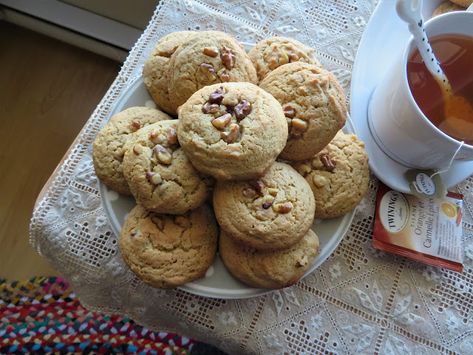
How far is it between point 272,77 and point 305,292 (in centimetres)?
44

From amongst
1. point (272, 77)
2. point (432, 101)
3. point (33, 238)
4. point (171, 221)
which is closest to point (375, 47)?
point (432, 101)

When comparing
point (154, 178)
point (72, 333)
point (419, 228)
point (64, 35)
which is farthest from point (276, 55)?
point (64, 35)

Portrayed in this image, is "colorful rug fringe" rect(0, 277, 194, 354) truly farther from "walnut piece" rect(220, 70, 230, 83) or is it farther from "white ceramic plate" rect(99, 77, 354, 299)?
"walnut piece" rect(220, 70, 230, 83)

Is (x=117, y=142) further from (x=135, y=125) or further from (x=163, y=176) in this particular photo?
(x=163, y=176)

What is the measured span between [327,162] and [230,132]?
220mm

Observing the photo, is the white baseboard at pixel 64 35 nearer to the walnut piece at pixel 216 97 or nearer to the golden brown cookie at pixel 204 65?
the golden brown cookie at pixel 204 65

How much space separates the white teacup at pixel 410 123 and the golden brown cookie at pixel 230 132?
0.84ft

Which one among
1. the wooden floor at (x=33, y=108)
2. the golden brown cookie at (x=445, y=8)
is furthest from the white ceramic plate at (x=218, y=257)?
the wooden floor at (x=33, y=108)

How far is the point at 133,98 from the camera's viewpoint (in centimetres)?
87

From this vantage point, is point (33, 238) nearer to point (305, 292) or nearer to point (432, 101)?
point (305, 292)

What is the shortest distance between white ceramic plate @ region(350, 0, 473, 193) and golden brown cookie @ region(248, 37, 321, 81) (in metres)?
0.17

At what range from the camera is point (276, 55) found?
83 centimetres

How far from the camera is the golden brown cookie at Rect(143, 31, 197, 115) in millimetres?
828

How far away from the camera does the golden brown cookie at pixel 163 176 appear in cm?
71
